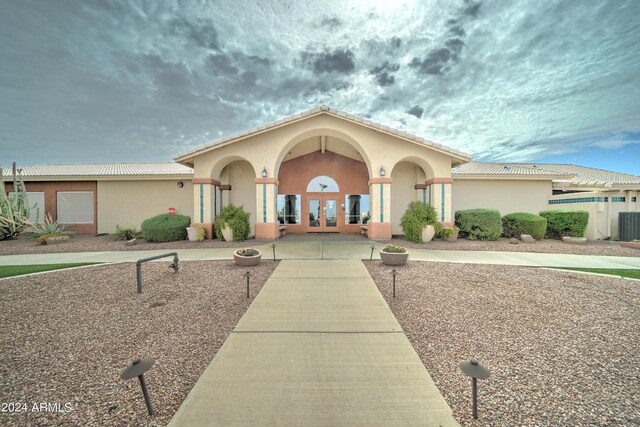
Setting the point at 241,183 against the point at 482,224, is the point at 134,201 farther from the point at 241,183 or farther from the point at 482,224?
the point at 482,224

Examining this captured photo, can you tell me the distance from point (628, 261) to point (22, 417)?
14.0m

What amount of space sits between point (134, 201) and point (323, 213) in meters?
12.0

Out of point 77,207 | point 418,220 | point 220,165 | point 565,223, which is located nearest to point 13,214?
point 77,207

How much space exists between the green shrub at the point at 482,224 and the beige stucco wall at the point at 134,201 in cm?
1587

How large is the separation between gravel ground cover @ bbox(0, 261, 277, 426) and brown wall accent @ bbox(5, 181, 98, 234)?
38.5ft

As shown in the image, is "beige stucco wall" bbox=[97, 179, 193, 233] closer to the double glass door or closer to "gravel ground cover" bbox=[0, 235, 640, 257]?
"gravel ground cover" bbox=[0, 235, 640, 257]

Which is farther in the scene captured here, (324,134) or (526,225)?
(324,134)

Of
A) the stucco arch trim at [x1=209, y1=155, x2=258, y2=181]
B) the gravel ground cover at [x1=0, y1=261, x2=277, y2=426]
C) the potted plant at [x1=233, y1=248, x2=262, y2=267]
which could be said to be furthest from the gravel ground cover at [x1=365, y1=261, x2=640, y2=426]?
the stucco arch trim at [x1=209, y1=155, x2=258, y2=181]

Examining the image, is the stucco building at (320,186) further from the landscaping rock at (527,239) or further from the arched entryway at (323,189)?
the landscaping rock at (527,239)

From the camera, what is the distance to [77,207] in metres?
15.9

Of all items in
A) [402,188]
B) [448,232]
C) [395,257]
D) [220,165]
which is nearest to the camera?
[395,257]

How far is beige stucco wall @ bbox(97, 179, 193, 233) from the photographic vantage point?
15734mm

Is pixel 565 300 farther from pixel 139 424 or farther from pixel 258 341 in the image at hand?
pixel 139 424

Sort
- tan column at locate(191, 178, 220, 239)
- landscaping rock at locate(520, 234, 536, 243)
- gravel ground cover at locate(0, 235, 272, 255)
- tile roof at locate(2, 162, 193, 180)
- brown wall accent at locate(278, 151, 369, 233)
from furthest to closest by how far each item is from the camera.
→ brown wall accent at locate(278, 151, 369, 233) < tile roof at locate(2, 162, 193, 180) < tan column at locate(191, 178, 220, 239) < landscaping rock at locate(520, 234, 536, 243) < gravel ground cover at locate(0, 235, 272, 255)
